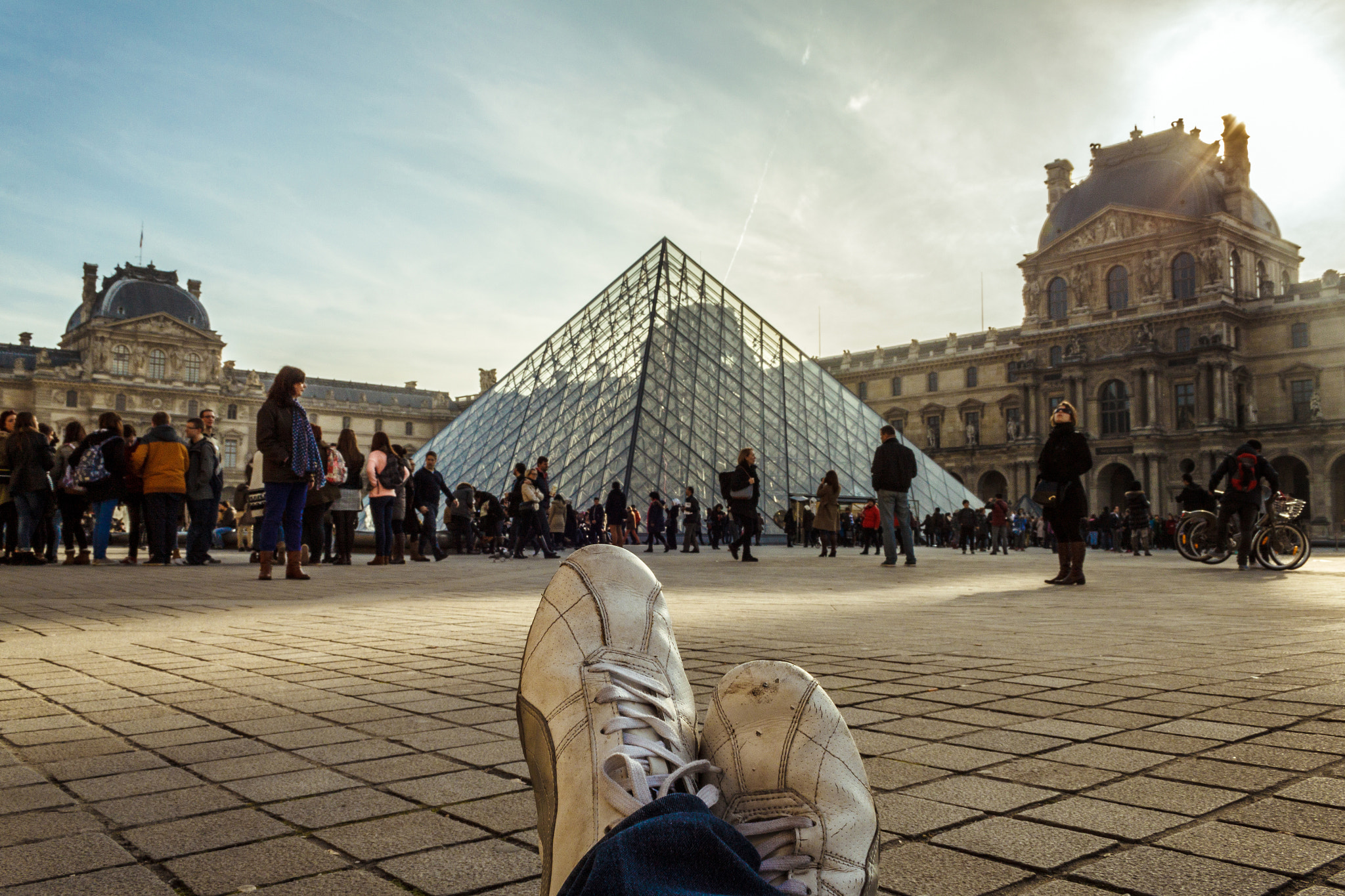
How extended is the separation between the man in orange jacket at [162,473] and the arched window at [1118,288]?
4519 centimetres

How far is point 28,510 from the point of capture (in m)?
9.51

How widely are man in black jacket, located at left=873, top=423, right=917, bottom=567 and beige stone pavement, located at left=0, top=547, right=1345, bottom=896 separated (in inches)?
211

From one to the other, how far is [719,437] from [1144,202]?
35793mm

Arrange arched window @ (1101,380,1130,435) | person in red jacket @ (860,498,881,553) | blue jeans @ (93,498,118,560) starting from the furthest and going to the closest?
arched window @ (1101,380,1130,435), person in red jacket @ (860,498,881,553), blue jeans @ (93,498,118,560)

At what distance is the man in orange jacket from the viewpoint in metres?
9.29

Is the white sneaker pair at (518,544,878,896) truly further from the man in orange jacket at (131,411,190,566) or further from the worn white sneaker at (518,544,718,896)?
the man in orange jacket at (131,411,190,566)

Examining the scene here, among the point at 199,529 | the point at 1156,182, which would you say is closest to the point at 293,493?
the point at 199,529

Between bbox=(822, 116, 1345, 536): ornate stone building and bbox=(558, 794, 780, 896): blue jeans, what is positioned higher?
bbox=(822, 116, 1345, 536): ornate stone building

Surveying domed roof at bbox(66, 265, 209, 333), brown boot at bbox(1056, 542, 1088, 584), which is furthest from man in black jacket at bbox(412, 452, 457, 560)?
domed roof at bbox(66, 265, 209, 333)

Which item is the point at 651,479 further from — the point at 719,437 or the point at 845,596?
the point at 845,596

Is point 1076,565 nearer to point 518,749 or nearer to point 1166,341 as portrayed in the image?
point 518,749

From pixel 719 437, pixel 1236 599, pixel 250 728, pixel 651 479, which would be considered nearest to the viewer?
pixel 250 728

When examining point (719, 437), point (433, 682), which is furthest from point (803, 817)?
point (719, 437)

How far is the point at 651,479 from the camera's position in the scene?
19281 millimetres
